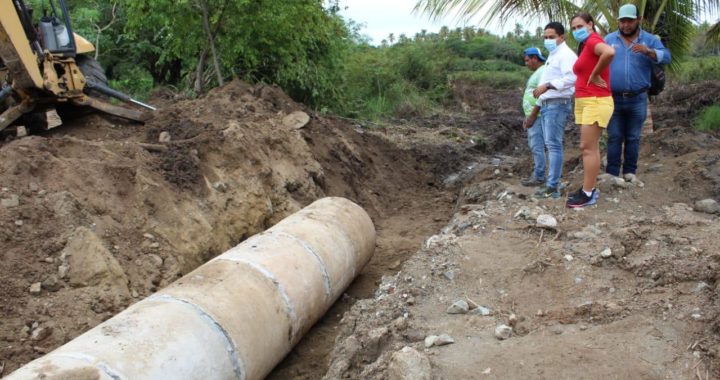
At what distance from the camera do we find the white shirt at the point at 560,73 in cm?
614

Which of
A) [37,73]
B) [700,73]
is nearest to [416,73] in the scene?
[700,73]

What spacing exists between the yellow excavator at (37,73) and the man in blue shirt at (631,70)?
19.6ft

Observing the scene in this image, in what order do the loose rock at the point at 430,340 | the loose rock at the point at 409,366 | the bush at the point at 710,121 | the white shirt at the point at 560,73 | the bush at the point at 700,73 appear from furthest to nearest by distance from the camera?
the bush at the point at 700,73 < the bush at the point at 710,121 < the white shirt at the point at 560,73 < the loose rock at the point at 430,340 < the loose rock at the point at 409,366

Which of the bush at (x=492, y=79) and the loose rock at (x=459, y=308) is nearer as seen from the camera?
the loose rock at (x=459, y=308)

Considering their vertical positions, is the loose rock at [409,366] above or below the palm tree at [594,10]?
below

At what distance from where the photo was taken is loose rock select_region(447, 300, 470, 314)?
4301mm

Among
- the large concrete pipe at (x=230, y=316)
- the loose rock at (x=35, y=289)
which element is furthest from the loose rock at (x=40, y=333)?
the large concrete pipe at (x=230, y=316)

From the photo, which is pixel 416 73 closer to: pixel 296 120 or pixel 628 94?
pixel 296 120

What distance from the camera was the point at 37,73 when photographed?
803cm

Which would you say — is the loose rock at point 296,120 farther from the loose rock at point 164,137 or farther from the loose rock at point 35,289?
the loose rock at point 35,289

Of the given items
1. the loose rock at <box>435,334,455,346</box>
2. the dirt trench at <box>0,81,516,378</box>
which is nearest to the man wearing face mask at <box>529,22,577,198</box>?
the dirt trench at <box>0,81,516,378</box>

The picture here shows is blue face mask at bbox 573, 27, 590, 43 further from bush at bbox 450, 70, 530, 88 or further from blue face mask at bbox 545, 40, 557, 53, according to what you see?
bush at bbox 450, 70, 530, 88

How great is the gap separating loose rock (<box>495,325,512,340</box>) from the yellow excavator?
20.7 ft

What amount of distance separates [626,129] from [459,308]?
11.4ft
